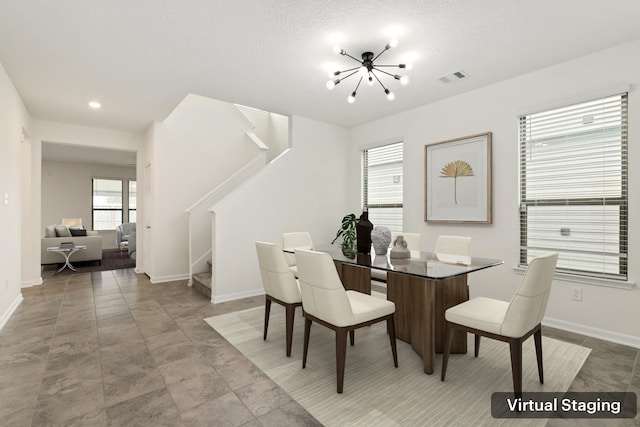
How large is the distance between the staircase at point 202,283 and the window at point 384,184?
8.38ft

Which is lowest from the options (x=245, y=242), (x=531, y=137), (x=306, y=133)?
(x=245, y=242)

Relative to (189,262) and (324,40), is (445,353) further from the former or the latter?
(189,262)

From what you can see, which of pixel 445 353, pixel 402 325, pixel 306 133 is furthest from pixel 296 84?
pixel 445 353

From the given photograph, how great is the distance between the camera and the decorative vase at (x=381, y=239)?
2.92 m

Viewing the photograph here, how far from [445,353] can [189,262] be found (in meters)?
4.48

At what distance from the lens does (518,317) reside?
184 cm

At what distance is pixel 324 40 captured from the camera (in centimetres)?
270

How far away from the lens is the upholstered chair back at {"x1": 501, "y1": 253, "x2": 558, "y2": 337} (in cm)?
180

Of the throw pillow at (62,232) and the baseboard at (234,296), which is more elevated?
the throw pillow at (62,232)

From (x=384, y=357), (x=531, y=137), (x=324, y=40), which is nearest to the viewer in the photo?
(x=384, y=357)

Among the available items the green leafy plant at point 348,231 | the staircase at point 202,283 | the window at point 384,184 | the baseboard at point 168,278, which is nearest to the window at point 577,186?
the window at point 384,184

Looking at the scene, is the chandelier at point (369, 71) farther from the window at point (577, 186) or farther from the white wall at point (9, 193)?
the white wall at point (9, 193)

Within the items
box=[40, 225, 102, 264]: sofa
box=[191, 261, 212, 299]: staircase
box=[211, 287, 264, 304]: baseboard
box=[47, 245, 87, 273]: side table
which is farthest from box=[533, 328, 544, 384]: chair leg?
box=[40, 225, 102, 264]: sofa

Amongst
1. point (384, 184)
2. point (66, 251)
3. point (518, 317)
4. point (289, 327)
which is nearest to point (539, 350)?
point (518, 317)
